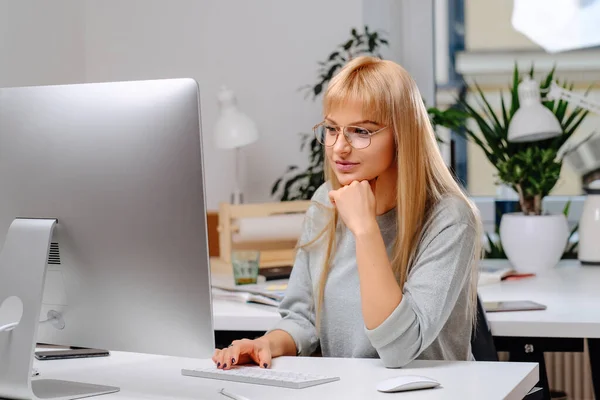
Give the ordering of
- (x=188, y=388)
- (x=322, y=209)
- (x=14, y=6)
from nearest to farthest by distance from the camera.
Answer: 1. (x=188, y=388)
2. (x=322, y=209)
3. (x=14, y=6)

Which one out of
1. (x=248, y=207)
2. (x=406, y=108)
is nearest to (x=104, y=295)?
(x=406, y=108)

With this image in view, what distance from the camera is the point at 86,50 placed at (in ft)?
11.6

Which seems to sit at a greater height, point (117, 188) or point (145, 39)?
point (145, 39)

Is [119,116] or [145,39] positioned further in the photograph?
[145,39]

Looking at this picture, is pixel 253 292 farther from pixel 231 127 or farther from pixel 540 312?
pixel 231 127

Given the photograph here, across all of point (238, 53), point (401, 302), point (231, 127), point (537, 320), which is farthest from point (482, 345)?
point (238, 53)

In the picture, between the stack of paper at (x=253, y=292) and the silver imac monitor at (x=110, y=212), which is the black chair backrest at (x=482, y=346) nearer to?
the stack of paper at (x=253, y=292)

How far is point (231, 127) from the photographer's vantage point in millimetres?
3111

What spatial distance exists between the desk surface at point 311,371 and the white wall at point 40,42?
1.50 metres

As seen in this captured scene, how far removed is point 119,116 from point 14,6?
5.99 ft

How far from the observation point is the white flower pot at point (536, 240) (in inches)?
107

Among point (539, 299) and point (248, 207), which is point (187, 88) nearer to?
point (539, 299)

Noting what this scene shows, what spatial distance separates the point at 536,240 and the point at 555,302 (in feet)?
1.68

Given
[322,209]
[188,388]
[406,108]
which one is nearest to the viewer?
[188,388]
